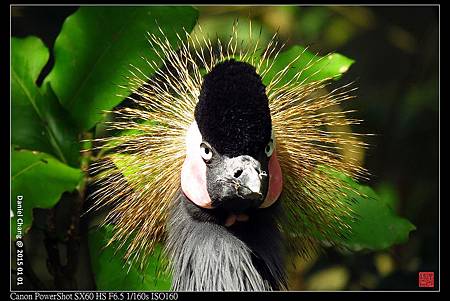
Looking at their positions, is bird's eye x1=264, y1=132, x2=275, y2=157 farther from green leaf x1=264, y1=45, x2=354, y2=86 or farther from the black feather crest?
green leaf x1=264, y1=45, x2=354, y2=86

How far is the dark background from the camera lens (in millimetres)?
2303

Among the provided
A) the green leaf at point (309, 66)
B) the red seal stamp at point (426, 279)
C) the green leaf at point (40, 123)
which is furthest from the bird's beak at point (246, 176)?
the red seal stamp at point (426, 279)

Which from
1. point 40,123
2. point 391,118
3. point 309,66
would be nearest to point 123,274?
point 40,123

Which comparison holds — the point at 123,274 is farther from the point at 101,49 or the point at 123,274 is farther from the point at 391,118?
the point at 391,118

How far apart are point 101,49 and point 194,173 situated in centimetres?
42

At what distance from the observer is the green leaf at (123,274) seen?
4.95ft

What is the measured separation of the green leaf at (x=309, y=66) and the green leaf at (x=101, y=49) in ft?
0.67

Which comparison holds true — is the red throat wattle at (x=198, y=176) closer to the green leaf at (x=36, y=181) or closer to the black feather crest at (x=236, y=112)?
the black feather crest at (x=236, y=112)

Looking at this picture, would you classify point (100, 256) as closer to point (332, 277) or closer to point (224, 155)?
point (224, 155)

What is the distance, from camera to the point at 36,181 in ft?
4.92

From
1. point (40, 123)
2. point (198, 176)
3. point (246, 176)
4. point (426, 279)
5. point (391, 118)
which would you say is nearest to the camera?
point (246, 176)

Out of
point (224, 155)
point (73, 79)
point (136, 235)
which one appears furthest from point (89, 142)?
point (224, 155)

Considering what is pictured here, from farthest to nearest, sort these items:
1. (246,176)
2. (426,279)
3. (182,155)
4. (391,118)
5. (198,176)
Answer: (391,118), (426,279), (182,155), (198,176), (246,176)

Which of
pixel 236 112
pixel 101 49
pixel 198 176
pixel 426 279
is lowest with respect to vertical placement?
pixel 426 279
